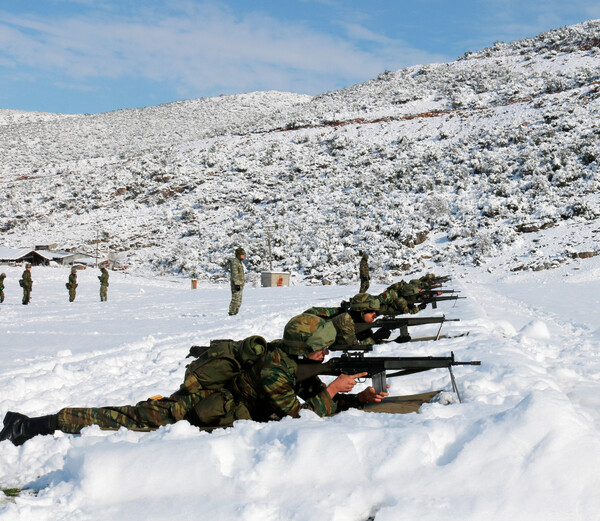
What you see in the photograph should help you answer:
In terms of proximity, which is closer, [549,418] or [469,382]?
[549,418]

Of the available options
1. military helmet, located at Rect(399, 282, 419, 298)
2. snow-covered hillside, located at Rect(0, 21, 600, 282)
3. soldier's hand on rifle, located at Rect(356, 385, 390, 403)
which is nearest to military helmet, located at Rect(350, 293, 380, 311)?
soldier's hand on rifle, located at Rect(356, 385, 390, 403)

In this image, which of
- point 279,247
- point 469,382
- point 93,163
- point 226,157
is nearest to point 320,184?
point 279,247

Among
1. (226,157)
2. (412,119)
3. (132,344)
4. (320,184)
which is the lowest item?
(132,344)

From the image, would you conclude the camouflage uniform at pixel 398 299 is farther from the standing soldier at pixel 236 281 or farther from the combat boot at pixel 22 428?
the combat boot at pixel 22 428

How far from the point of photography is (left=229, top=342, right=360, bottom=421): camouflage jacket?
397 centimetres

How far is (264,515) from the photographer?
2.64m

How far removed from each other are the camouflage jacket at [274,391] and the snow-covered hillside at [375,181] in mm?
21260

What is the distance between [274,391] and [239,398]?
0.45m

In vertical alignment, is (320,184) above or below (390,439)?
above

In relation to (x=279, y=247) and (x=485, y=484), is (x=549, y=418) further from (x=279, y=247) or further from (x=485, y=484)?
(x=279, y=247)

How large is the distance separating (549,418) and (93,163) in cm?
6277

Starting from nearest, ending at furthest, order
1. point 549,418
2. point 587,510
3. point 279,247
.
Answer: point 587,510 → point 549,418 → point 279,247

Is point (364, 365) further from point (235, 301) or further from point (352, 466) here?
point (235, 301)

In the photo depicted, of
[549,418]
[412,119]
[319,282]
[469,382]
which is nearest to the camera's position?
[549,418]
